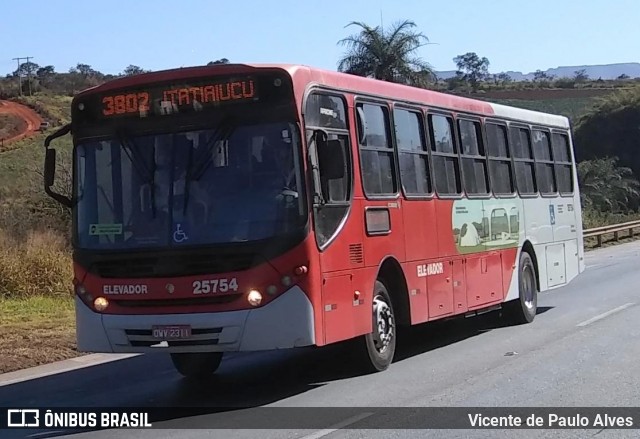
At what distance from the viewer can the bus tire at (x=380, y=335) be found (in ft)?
35.4

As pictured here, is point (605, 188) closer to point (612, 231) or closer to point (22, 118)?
point (612, 231)

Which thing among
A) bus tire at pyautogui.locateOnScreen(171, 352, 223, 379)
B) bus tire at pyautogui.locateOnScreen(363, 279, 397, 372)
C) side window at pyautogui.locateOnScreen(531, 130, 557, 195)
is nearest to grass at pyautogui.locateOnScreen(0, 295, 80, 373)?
bus tire at pyautogui.locateOnScreen(171, 352, 223, 379)

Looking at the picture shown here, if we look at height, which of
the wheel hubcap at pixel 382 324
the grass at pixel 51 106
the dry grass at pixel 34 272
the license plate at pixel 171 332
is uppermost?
the grass at pixel 51 106

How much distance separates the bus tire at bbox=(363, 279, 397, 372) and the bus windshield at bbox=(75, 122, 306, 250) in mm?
1988

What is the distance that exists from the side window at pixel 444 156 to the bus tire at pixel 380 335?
213cm

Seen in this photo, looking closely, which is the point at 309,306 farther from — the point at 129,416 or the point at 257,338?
the point at 129,416

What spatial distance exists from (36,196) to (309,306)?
20.4 metres

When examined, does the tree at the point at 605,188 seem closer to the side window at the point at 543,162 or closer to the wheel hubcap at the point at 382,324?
the side window at the point at 543,162

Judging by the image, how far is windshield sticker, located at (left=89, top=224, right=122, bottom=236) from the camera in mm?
9852

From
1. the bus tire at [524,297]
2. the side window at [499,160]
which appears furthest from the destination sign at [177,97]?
the bus tire at [524,297]

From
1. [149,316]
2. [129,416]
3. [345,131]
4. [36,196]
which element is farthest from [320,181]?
[36,196]

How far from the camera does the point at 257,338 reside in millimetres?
9203

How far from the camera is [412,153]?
1205 centimetres

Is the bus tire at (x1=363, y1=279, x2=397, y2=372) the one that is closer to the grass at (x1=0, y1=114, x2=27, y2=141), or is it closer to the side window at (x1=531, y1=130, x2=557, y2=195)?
the side window at (x1=531, y1=130, x2=557, y2=195)
